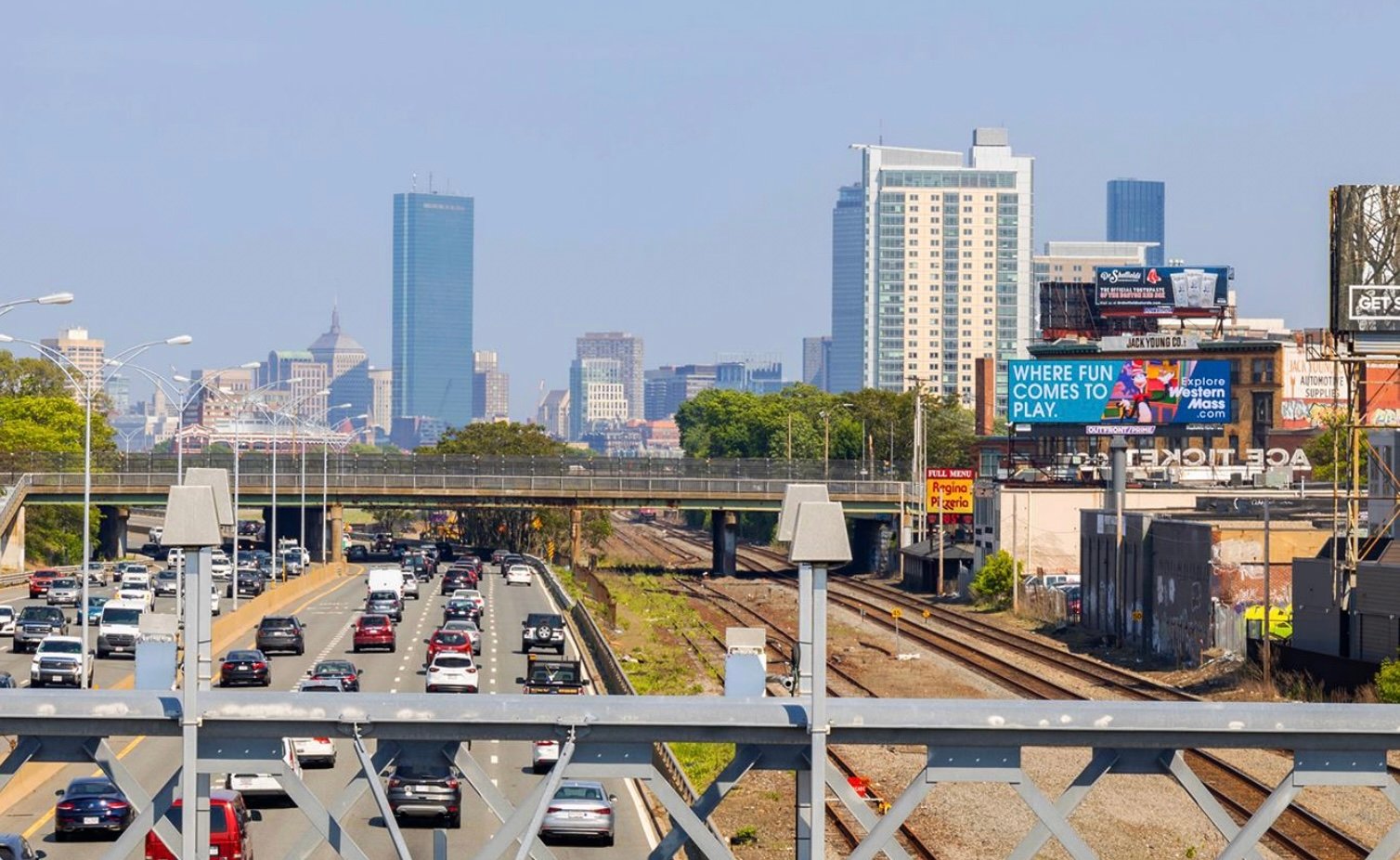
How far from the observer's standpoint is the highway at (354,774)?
30.3m

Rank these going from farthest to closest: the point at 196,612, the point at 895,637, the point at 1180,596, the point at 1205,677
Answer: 1. the point at 895,637
2. the point at 1180,596
3. the point at 1205,677
4. the point at 196,612

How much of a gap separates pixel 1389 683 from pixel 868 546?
86.8 metres

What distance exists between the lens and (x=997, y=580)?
93.1 meters

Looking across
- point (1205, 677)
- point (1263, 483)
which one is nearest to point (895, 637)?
point (1205, 677)

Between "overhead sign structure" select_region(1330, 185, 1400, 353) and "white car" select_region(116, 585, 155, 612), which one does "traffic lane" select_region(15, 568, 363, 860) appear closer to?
"white car" select_region(116, 585, 155, 612)

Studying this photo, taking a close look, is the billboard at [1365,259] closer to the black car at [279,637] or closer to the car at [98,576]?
the black car at [279,637]

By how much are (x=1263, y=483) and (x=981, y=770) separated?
97.4 m

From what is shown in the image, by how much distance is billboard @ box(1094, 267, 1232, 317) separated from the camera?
458 feet

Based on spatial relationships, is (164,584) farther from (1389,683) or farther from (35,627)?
(1389,683)

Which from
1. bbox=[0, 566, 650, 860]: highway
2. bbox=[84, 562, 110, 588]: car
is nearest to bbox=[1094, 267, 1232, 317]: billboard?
bbox=[84, 562, 110, 588]: car

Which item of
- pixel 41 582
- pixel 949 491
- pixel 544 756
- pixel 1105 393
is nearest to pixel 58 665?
pixel 544 756

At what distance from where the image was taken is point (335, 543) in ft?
404

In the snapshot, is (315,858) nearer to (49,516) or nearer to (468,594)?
(468,594)

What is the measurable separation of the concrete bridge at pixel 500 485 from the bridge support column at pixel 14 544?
0.11 m
